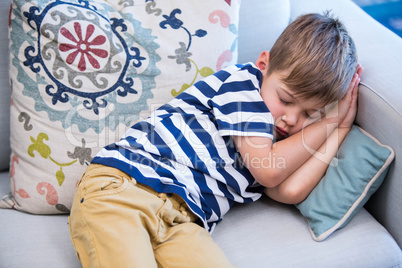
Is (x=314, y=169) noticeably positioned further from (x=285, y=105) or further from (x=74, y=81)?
(x=74, y=81)

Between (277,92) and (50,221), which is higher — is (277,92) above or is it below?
above

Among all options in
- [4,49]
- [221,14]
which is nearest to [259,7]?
[221,14]

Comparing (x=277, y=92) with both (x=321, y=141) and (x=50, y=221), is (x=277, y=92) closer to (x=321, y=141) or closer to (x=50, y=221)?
(x=321, y=141)

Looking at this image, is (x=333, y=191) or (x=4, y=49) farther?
(x=4, y=49)

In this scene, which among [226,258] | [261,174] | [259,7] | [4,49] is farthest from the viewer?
[259,7]

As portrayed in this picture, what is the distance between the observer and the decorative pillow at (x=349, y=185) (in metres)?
1.00

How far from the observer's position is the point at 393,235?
104 centimetres

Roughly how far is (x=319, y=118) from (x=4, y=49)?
92 centimetres

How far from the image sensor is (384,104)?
39.3 inches

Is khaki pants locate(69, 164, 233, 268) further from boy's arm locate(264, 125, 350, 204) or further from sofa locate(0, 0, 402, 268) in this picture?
boy's arm locate(264, 125, 350, 204)

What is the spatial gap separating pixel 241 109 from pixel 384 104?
36 centimetres

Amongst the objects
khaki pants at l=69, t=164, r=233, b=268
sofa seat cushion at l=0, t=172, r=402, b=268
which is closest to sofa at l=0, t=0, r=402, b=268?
sofa seat cushion at l=0, t=172, r=402, b=268

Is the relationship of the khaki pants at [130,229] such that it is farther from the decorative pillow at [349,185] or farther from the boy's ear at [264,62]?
the boy's ear at [264,62]

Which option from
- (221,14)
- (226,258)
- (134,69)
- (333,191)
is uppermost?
(221,14)
